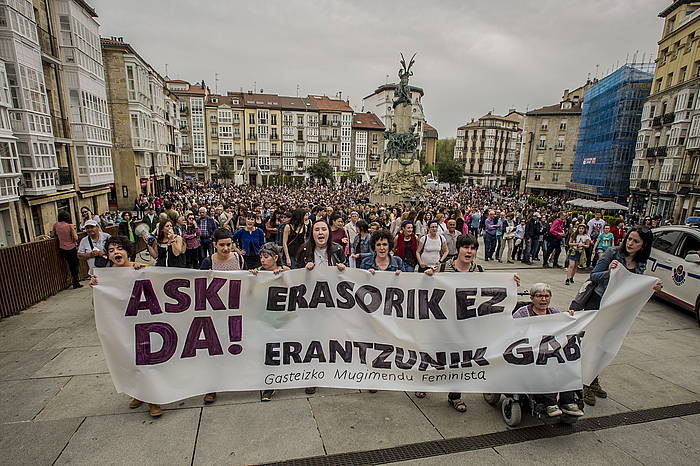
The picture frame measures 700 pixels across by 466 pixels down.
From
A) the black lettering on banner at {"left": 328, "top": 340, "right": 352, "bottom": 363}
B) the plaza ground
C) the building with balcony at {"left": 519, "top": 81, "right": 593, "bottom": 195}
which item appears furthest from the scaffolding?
the black lettering on banner at {"left": 328, "top": 340, "right": 352, "bottom": 363}

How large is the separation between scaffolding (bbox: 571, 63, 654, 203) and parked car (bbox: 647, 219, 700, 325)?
131 feet

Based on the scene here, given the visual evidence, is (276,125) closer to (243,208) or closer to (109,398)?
(243,208)

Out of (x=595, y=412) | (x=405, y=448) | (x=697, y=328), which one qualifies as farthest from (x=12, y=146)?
(x=697, y=328)

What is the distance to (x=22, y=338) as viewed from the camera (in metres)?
5.72

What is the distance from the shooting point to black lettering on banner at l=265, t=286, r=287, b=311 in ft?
13.3

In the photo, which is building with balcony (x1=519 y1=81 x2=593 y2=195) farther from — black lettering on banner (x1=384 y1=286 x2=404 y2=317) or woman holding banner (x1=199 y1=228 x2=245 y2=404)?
woman holding banner (x1=199 y1=228 x2=245 y2=404)

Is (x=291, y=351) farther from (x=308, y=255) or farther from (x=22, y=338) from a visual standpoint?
(x=22, y=338)

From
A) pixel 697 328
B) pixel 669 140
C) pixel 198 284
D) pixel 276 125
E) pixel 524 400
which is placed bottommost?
pixel 697 328

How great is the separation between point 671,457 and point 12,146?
21.9m

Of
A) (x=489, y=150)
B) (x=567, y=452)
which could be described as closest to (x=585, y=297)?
(x=567, y=452)

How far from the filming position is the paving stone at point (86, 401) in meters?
3.87

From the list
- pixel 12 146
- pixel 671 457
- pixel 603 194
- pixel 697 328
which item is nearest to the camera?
pixel 671 457

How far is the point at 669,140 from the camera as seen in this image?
32.0m

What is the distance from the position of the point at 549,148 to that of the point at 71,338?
236ft
